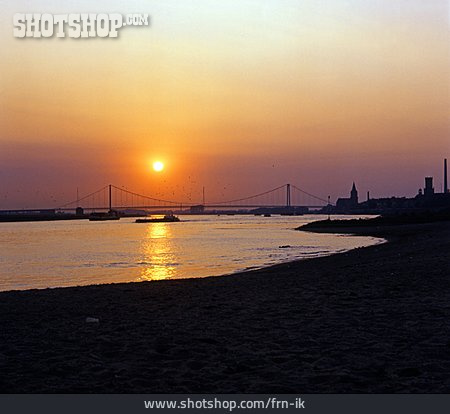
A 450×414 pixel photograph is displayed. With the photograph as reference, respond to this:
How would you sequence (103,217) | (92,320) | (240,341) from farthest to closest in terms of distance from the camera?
(103,217) → (92,320) → (240,341)

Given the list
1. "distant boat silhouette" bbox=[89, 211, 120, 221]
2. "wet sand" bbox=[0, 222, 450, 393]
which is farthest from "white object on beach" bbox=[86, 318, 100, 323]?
"distant boat silhouette" bbox=[89, 211, 120, 221]

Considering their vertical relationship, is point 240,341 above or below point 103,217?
above

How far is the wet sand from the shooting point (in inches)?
216

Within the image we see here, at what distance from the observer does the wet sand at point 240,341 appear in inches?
216

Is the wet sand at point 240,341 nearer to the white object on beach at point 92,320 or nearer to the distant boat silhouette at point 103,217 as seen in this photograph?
the white object on beach at point 92,320

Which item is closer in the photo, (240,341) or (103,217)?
(240,341)

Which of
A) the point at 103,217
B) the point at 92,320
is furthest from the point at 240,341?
the point at 103,217

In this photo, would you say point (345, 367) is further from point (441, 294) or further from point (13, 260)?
point (13, 260)

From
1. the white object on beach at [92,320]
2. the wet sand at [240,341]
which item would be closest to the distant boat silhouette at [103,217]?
the wet sand at [240,341]

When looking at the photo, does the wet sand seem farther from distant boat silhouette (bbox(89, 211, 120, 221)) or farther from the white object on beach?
distant boat silhouette (bbox(89, 211, 120, 221))

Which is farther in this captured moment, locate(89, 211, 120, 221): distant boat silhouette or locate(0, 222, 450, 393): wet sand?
locate(89, 211, 120, 221): distant boat silhouette

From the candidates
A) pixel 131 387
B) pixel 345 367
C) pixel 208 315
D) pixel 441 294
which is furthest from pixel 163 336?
pixel 441 294

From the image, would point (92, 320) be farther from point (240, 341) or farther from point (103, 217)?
point (103, 217)

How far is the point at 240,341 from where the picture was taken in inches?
282
